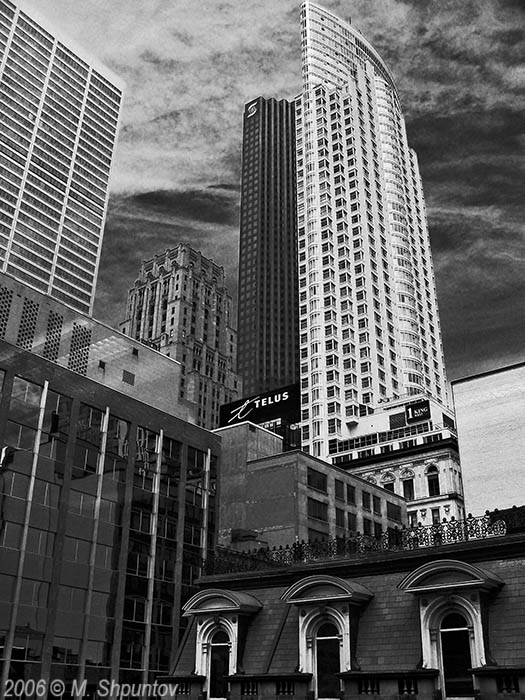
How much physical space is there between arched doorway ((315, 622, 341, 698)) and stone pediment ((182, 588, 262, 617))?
306 centimetres

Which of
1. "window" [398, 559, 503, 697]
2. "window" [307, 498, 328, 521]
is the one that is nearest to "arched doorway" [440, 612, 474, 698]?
"window" [398, 559, 503, 697]

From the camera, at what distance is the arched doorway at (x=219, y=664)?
2641cm

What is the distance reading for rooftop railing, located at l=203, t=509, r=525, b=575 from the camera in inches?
936

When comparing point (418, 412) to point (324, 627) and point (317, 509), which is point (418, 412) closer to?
point (317, 509)

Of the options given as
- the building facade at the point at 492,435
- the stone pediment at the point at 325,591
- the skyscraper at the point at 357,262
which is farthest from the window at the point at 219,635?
the skyscraper at the point at 357,262

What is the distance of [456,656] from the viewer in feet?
72.8

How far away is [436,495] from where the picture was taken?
101 m

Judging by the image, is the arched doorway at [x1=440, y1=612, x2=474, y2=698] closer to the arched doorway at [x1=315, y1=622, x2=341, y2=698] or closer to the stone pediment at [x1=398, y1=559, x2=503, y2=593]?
the stone pediment at [x1=398, y1=559, x2=503, y2=593]

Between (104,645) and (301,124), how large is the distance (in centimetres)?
15218

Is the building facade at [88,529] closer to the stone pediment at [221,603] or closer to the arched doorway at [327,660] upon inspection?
the stone pediment at [221,603]

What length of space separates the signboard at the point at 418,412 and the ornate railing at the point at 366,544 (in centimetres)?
8507

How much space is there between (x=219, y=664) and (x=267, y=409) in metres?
119

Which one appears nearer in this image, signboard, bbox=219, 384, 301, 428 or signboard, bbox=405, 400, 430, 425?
signboard, bbox=405, 400, 430, 425

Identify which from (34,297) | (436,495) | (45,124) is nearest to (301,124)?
(45,124)
